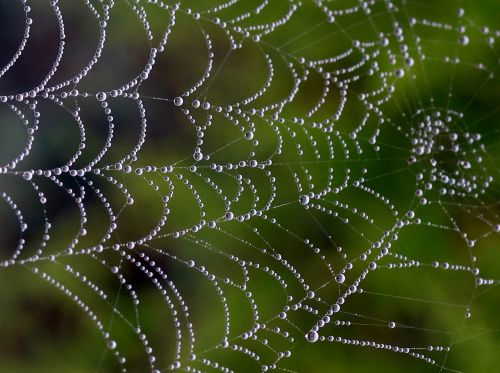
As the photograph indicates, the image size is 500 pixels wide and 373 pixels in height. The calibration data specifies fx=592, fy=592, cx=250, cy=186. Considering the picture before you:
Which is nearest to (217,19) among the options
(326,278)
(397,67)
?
(397,67)

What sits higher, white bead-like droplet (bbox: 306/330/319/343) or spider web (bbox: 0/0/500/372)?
spider web (bbox: 0/0/500/372)

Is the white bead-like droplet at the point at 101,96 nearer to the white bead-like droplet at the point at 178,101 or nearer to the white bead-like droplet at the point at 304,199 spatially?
the white bead-like droplet at the point at 178,101

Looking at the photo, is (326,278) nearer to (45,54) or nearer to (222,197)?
(222,197)

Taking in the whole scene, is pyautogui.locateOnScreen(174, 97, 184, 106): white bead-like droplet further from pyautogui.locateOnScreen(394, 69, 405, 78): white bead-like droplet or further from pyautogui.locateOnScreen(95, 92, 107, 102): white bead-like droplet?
pyautogui.locateOnScreen(394, 69, 405, 78): white bead-like droplet

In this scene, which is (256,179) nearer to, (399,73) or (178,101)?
(178,101)

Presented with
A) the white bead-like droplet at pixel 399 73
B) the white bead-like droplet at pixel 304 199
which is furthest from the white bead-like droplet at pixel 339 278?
the white bead-like droplet at pixel 399 73

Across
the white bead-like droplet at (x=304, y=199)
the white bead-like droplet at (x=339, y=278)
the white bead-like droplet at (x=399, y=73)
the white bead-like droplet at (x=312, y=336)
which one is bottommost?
the white bead-like droplet at (x=312, y=336)

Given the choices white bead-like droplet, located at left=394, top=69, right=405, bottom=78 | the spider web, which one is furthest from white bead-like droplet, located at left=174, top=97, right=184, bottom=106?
white bead-like droplet, located at left=394, top=69, right=405, bottom=78

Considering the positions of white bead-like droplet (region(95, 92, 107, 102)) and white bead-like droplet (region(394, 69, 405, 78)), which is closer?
white bead-like droplet (region(95, 92, 107, 102))

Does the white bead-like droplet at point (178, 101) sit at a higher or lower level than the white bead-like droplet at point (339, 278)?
higher
